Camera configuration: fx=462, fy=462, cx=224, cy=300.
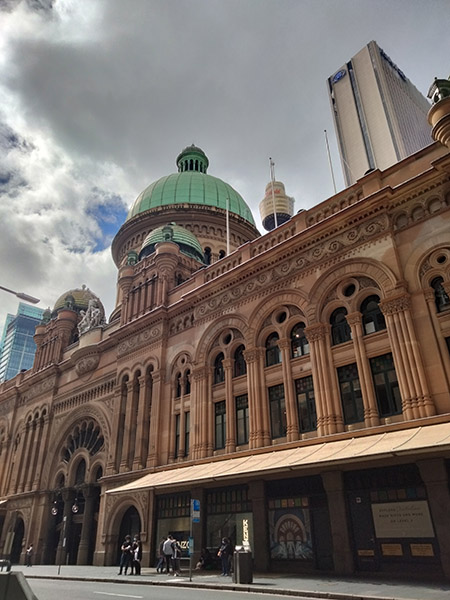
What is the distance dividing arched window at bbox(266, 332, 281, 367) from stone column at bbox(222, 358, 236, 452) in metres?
2.59

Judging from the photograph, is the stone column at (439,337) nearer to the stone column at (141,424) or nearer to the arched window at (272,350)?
the arched window at (272,350)

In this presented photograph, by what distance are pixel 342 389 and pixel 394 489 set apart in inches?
194

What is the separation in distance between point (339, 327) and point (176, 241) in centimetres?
2123

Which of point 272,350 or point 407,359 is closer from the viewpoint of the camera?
point 407,359

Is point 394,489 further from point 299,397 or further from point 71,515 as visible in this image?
point 71,515

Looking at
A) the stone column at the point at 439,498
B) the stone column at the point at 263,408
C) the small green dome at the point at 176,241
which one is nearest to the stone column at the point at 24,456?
the small green dome at the point at 176,241

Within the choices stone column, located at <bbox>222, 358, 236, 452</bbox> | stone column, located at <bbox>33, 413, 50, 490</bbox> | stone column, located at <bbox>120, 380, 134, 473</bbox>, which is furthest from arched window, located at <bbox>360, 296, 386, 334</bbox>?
stone column, located at <bbox>33, 413, 50, 490</bbox>

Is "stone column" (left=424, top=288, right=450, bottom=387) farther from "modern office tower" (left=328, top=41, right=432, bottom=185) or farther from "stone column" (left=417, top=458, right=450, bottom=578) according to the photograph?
"modern office tower" (left=328, top=41, right=432, bottom=185)

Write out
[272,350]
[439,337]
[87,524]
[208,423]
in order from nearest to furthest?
1. [439,337]
2. [272,350]
3. [208,423]
4. [87,524]

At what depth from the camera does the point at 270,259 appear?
86.5 ft

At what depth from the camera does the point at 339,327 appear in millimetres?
22688

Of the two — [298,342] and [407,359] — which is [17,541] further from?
[407,359]

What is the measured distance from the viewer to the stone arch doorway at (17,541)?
3850cm

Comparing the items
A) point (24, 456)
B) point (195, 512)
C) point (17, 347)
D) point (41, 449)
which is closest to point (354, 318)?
point (195, 512)
